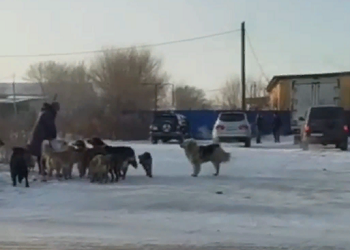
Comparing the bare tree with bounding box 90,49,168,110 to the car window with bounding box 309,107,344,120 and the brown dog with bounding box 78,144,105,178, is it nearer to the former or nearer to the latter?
the car window with bounding box 309,107,344,120

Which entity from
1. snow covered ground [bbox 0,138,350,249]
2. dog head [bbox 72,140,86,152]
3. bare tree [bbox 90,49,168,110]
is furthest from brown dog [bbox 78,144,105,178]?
bare tree [bbox 90,49,168,110]

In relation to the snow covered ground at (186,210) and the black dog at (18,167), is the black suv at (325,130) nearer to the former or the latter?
the snow covered ground at (186,210)

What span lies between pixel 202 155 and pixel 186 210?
580 cm

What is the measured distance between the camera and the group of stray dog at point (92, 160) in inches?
633

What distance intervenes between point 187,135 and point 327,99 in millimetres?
8086

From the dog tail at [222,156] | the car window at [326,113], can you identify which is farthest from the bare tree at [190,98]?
the dog tail at [222,156]

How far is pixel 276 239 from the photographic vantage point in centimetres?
1001

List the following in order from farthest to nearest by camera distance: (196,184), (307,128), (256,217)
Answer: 1. (307,128)
2. (196,184)
3. (256,217)

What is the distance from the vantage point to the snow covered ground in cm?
1010

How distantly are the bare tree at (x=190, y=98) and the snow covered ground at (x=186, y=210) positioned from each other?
252 ft

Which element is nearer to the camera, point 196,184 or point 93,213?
point 93,213

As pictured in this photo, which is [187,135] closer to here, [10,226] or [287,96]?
[287,96]

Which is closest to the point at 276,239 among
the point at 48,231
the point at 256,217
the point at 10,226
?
the point at 256,217

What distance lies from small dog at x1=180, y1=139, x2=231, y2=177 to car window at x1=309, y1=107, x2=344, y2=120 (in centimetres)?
1109
